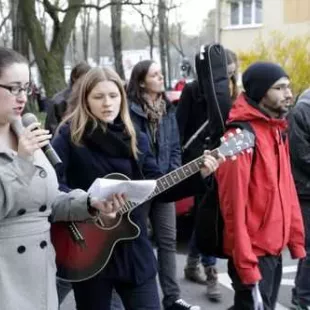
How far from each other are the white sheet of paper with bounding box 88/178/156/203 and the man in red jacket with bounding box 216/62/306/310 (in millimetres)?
933

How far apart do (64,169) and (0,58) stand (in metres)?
0.98

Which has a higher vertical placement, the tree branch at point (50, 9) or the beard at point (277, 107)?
the tree branch at point (50, 9)

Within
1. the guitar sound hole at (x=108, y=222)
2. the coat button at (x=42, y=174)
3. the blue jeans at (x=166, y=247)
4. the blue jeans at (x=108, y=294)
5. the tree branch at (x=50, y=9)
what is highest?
the tree branch at (x=50, y=9)

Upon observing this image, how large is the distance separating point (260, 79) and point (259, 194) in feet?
2.15

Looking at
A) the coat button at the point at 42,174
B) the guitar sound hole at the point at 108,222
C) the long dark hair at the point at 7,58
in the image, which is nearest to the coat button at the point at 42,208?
the coat button at the point at 42,174

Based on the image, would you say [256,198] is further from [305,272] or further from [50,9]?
[50,9]

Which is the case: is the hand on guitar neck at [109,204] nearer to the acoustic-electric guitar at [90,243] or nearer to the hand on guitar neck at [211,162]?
the acoustic-electric guitar at [90,243]

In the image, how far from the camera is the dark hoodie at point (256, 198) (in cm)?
358

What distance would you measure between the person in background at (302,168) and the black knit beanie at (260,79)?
97 cm

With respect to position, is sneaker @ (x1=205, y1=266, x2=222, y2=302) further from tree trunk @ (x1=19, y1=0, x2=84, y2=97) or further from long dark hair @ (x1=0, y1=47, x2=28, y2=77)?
tree trunk @ (x1=19, y1=0, x2=84, y2=97)

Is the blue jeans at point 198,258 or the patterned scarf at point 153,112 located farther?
the blue jeans at point 198,258

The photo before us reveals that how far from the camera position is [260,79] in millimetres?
3781

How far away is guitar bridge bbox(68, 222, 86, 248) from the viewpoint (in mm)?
3259

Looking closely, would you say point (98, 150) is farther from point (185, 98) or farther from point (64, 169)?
point (185, 98)
